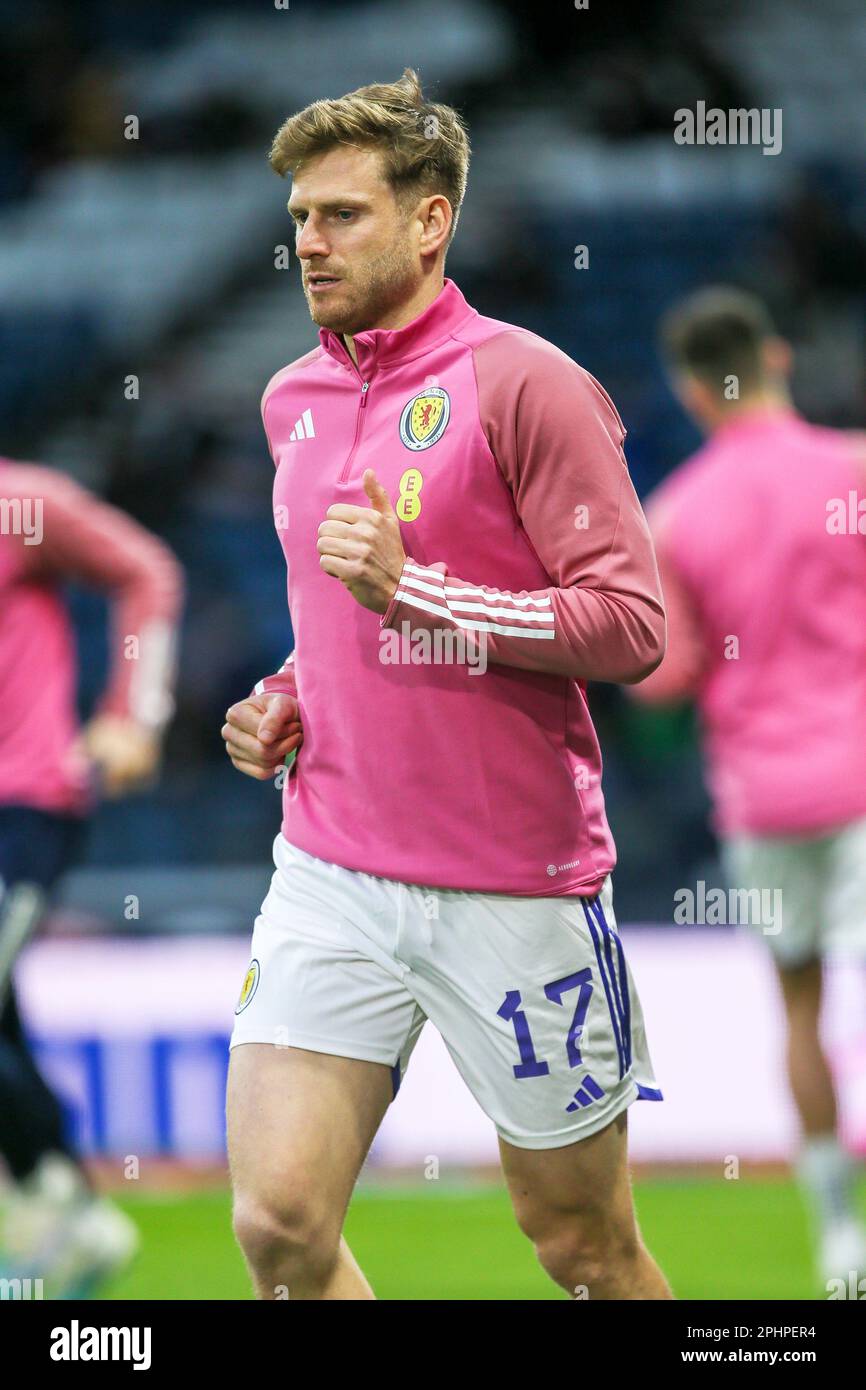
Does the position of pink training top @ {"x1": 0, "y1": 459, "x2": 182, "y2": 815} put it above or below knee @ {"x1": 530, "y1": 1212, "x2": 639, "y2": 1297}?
above

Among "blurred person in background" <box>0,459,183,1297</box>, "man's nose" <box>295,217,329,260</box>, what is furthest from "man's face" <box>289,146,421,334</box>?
"blurred person in background" <box>0,459,183,1297</box>

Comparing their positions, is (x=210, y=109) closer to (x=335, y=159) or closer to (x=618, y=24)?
(x=618, y=24)

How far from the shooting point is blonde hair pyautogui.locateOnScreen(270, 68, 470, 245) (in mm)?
3092

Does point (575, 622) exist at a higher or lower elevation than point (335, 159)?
lower

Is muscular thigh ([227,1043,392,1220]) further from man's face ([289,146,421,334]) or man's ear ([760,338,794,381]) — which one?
man's ear ([760,338,794,381])

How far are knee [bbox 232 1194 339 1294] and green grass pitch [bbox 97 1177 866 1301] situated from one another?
200 centimetres

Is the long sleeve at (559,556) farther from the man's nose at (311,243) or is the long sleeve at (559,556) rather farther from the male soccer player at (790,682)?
the male soccer player at (790,682)

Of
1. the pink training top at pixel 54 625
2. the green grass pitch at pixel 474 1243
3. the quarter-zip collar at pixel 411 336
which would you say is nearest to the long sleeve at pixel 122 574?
the pink training top at pixel 54 625

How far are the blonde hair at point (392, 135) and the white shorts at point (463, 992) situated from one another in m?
Result: 1.07

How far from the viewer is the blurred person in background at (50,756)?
4754 mm

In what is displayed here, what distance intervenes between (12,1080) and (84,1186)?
319 mm

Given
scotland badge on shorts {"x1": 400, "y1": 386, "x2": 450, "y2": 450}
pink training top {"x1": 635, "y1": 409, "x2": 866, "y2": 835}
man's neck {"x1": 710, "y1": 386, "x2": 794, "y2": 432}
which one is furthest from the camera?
man's neck {"x1": 710, "y1": 386, "x2": 794, "y2": 432}

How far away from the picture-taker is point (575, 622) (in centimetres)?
293
